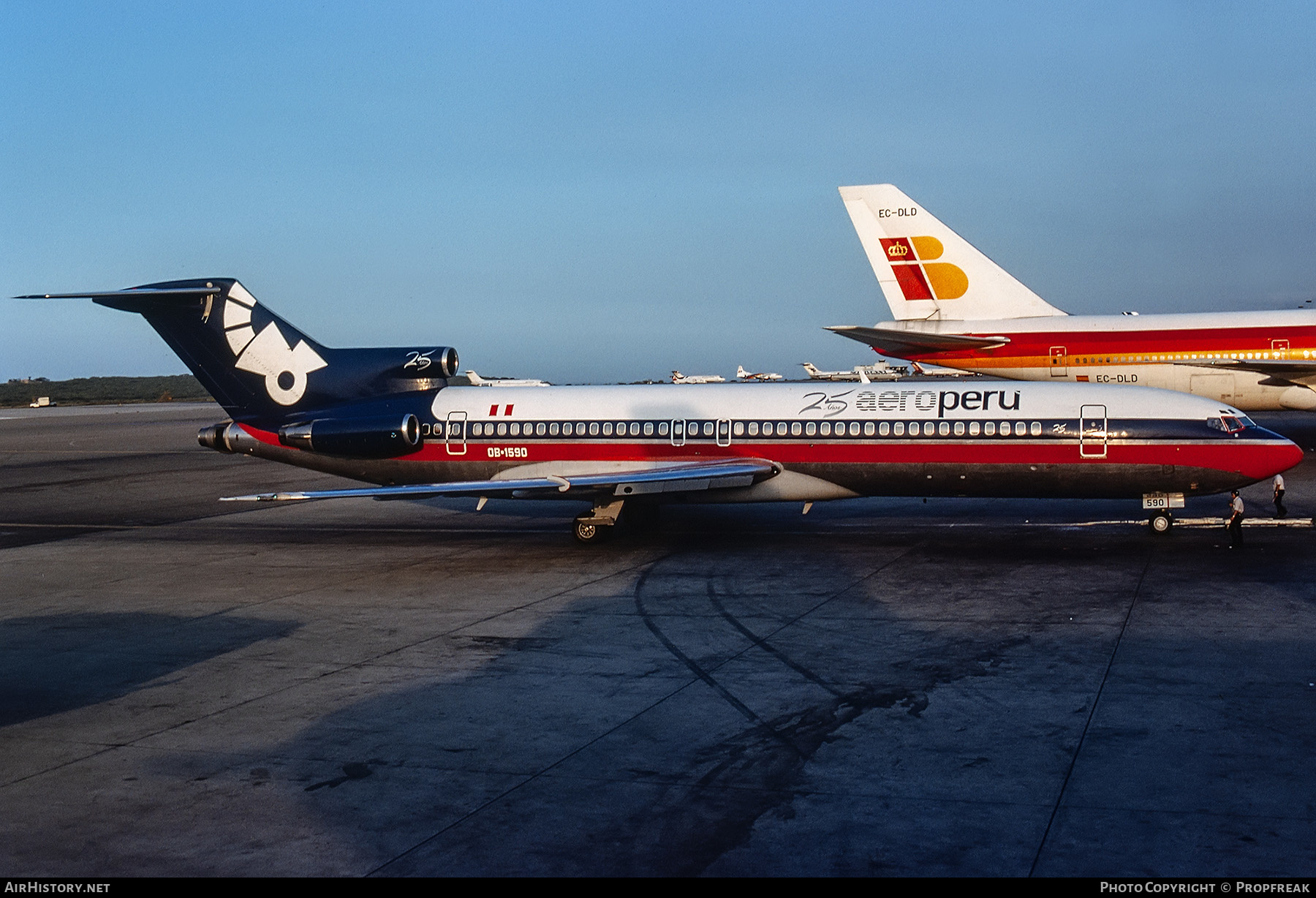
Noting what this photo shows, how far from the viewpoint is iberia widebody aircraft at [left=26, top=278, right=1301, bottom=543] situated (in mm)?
21062

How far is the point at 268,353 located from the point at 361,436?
3.09 metres

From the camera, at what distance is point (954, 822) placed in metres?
Answer: 8.66

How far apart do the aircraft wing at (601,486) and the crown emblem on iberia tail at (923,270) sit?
18439 millimetres

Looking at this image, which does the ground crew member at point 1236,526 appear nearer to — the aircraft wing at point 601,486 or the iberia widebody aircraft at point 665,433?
the iberia widebody aircraft at point 665,433

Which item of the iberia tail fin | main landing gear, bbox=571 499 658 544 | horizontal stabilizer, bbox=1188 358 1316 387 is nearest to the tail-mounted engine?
main landing gear, bbox=571 499 658 544

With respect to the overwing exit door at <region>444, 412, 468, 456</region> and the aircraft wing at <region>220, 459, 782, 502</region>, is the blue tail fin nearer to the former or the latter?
the overwing exit door at <region>444, 412, 468, 456</region>

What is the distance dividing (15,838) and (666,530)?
54.6 ft

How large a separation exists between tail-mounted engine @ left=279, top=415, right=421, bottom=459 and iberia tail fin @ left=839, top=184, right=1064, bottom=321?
2031 centimetres

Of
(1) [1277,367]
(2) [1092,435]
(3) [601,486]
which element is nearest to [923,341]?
(1) [1277,367]

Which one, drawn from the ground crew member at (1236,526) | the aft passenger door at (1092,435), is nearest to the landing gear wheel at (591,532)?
the aft passenger door at (1092,435)

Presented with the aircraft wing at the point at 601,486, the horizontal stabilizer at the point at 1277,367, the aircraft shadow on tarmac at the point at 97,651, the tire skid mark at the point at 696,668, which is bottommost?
the aircraft shadow on tarmac at the point at 97,651

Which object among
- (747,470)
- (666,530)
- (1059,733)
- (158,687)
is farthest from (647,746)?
(666,530)

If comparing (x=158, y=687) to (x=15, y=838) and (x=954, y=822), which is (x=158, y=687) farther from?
(x=954, y=822)

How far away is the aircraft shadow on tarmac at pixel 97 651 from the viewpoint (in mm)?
12984
